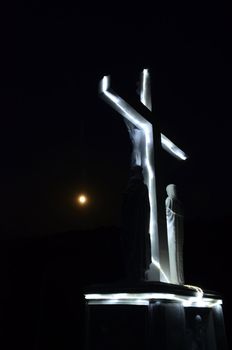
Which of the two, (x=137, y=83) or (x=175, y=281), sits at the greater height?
(x=137, y=83)

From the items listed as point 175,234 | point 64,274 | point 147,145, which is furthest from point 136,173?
point 64,274

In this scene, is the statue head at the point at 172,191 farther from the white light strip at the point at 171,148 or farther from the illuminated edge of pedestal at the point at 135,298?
the illuminated edge of pedestal at the point at 135,298

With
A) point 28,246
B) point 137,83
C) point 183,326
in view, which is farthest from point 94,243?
point 183,326

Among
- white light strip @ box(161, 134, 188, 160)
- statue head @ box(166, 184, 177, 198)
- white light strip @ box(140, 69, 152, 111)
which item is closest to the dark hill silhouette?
white light strip @ box(161, 134, 188, 160)

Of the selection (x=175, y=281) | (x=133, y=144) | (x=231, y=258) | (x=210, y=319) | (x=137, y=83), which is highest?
(x=137, y=83)

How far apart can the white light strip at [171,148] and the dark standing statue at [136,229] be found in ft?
5.37

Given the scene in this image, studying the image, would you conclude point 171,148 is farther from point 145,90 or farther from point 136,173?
point 136,173

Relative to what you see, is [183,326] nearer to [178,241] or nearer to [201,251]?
[178,241]

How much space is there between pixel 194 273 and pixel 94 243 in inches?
149

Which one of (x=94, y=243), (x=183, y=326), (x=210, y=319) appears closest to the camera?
(x=183, y=326)

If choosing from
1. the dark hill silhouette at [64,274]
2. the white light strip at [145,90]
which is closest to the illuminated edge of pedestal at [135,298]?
the white light strip at [145,90]

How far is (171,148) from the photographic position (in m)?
5.94

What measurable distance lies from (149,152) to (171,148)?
39.9 inches

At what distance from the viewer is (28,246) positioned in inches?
510
